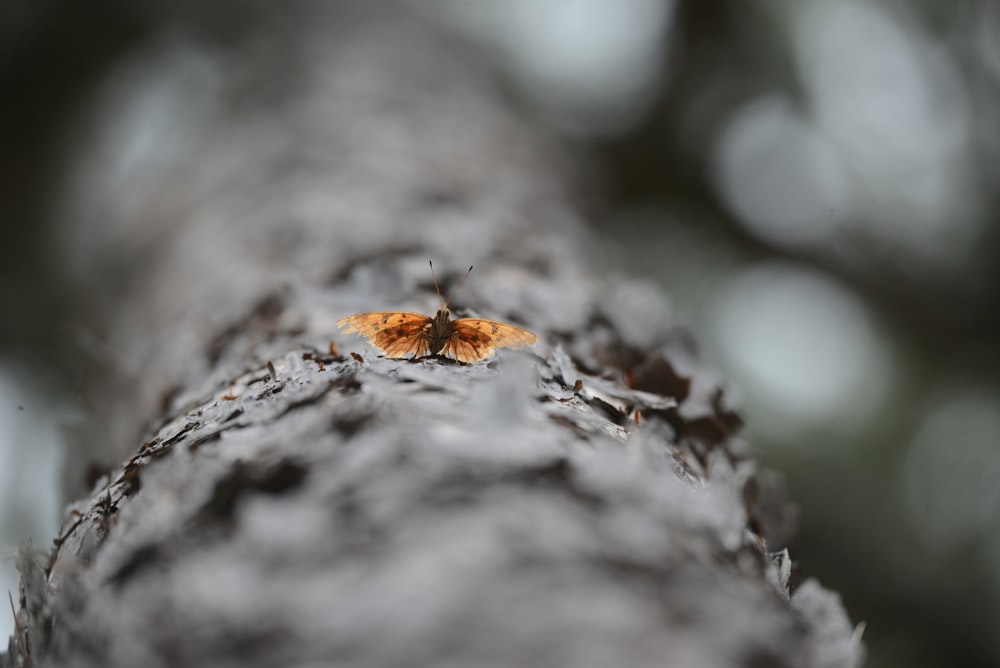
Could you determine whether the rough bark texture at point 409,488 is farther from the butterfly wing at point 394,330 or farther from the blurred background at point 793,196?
the blurred background at point 793,196

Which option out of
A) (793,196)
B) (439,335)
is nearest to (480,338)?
(439,335)

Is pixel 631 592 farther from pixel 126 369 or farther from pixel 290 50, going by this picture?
pixel 290 50

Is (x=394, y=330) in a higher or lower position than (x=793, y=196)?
lower

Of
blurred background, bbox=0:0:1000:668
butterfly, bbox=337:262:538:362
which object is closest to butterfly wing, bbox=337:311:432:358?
butterfly, bbox=337:262:538:362

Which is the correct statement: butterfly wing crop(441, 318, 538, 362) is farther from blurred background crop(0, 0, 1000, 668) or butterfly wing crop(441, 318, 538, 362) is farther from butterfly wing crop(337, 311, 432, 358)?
blurred background crop(0, 0, 1000, 668)

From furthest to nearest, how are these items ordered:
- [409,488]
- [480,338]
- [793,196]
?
[793,196], [480,338], [409,488]

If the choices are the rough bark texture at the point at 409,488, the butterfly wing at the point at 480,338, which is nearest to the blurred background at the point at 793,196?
the rough bark texture at the point at 409,488

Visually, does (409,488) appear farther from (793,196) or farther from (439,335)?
(793,196)

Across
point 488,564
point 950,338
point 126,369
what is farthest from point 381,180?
point 950,338
